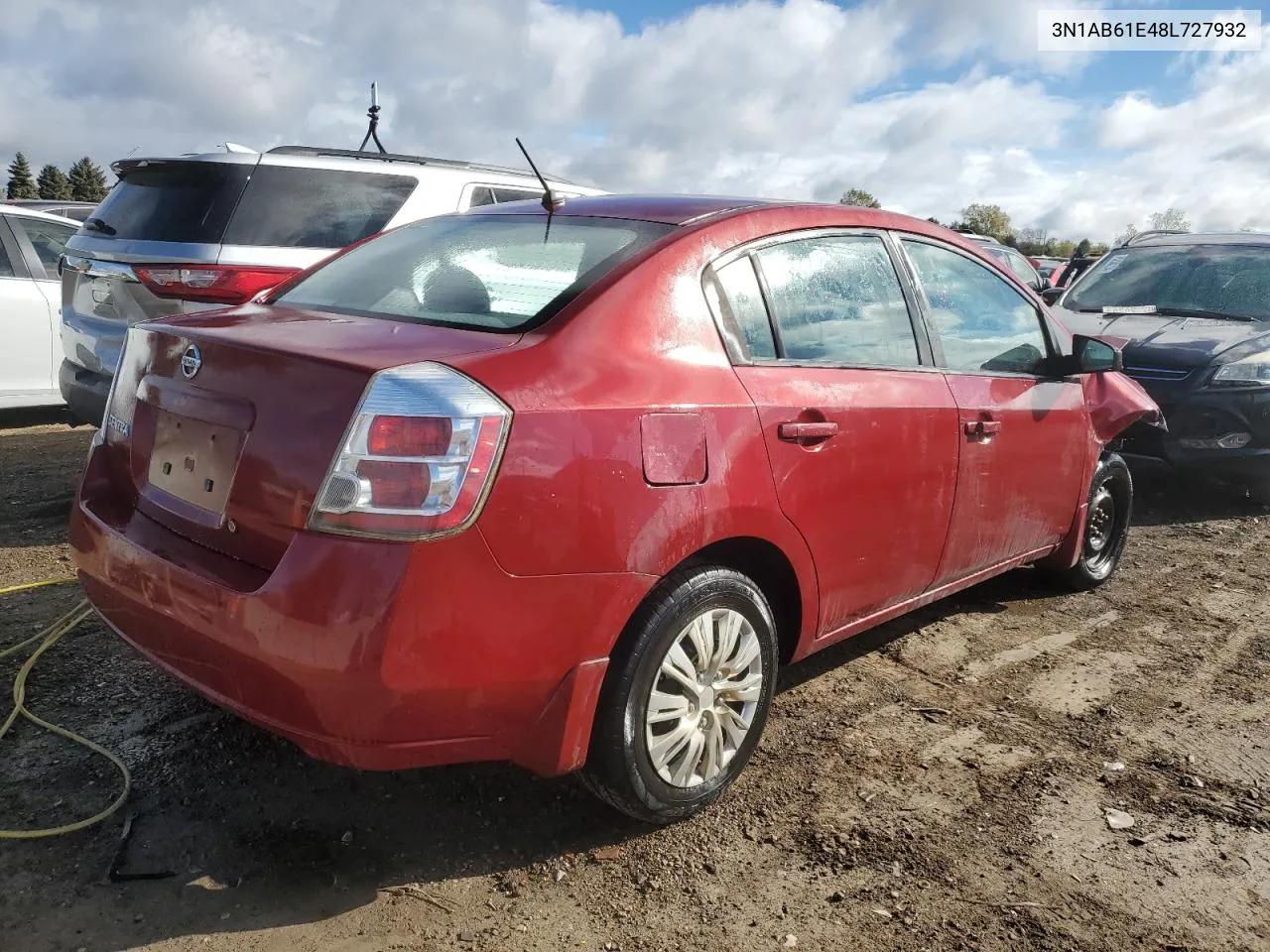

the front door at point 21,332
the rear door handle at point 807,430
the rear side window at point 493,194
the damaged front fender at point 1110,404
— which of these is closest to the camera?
the rear door handle at point 807,430

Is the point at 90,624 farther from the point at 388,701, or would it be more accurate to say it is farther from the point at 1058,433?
the point at 1058,433

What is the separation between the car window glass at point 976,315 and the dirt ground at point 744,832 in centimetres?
115

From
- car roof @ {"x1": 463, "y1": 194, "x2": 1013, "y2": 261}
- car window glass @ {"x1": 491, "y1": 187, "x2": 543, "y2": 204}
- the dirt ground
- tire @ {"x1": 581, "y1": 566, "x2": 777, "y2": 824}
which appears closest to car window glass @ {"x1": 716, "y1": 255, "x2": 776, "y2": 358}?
car roof @ {"x1": 463, "y1": 194, "x2": 1013, "y2": 261}

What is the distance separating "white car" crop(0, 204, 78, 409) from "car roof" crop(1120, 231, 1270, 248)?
796 cm

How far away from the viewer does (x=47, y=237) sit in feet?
24.3

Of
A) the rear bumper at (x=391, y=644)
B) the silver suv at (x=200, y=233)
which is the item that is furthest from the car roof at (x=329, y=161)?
the rear bumper at (x=391, y=644)

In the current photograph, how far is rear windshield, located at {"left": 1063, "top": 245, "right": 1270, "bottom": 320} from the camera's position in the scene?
7.11 m

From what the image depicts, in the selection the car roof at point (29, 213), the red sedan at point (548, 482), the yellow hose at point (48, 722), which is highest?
the car roof at point (29, 213)

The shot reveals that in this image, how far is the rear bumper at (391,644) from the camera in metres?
2.12

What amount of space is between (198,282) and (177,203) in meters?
0.51

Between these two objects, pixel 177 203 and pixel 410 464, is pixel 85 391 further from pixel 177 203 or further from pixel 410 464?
pixel 410 464

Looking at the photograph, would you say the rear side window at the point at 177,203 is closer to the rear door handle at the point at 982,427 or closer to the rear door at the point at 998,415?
the rear door at the point at 998,415

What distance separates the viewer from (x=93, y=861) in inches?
98.5

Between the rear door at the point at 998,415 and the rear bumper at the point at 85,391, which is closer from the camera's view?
the rear door at the point at 998,415
